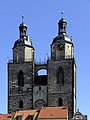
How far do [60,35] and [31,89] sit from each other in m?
8.95

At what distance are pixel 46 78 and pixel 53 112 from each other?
27.6 ft

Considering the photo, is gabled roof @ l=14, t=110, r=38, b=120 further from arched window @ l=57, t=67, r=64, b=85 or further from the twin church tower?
arched window @ l=57, t=67, r=64, b=85

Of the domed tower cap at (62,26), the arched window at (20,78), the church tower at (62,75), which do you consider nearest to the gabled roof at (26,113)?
the church tower at (62,75)

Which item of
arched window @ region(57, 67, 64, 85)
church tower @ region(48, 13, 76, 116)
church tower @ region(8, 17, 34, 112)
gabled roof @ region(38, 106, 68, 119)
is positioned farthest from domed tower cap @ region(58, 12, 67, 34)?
gabled roof @ region(38, 106, 68, 119)

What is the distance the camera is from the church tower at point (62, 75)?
9306 centimetres

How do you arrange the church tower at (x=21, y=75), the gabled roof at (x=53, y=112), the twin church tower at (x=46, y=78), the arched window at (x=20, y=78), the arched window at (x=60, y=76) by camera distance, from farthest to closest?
the arched window at (x=20, y=78)
the church tower at (x=21, y=75)
the arched window at (x=60, y=76)
the twin church tower at (x=46, y=78)
the gabled roof at (x=53, y=112)

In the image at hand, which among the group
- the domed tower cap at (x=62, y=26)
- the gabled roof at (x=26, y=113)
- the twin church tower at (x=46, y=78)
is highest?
the domed tower cap at (x=62, y=26)

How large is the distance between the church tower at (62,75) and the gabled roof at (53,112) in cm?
337

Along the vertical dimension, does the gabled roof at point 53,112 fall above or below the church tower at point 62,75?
below

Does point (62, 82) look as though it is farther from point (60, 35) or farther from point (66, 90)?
point (60, 35)

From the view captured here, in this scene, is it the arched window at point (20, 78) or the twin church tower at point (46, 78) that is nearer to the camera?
the twin church tower at point (46, 78)

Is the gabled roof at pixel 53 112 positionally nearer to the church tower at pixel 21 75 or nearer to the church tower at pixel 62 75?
the church tower at pixel 62 75

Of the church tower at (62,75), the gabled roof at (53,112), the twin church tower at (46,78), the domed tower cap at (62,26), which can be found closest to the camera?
the gabled roof at (53,112)

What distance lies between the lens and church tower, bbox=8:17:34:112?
9425 cm
